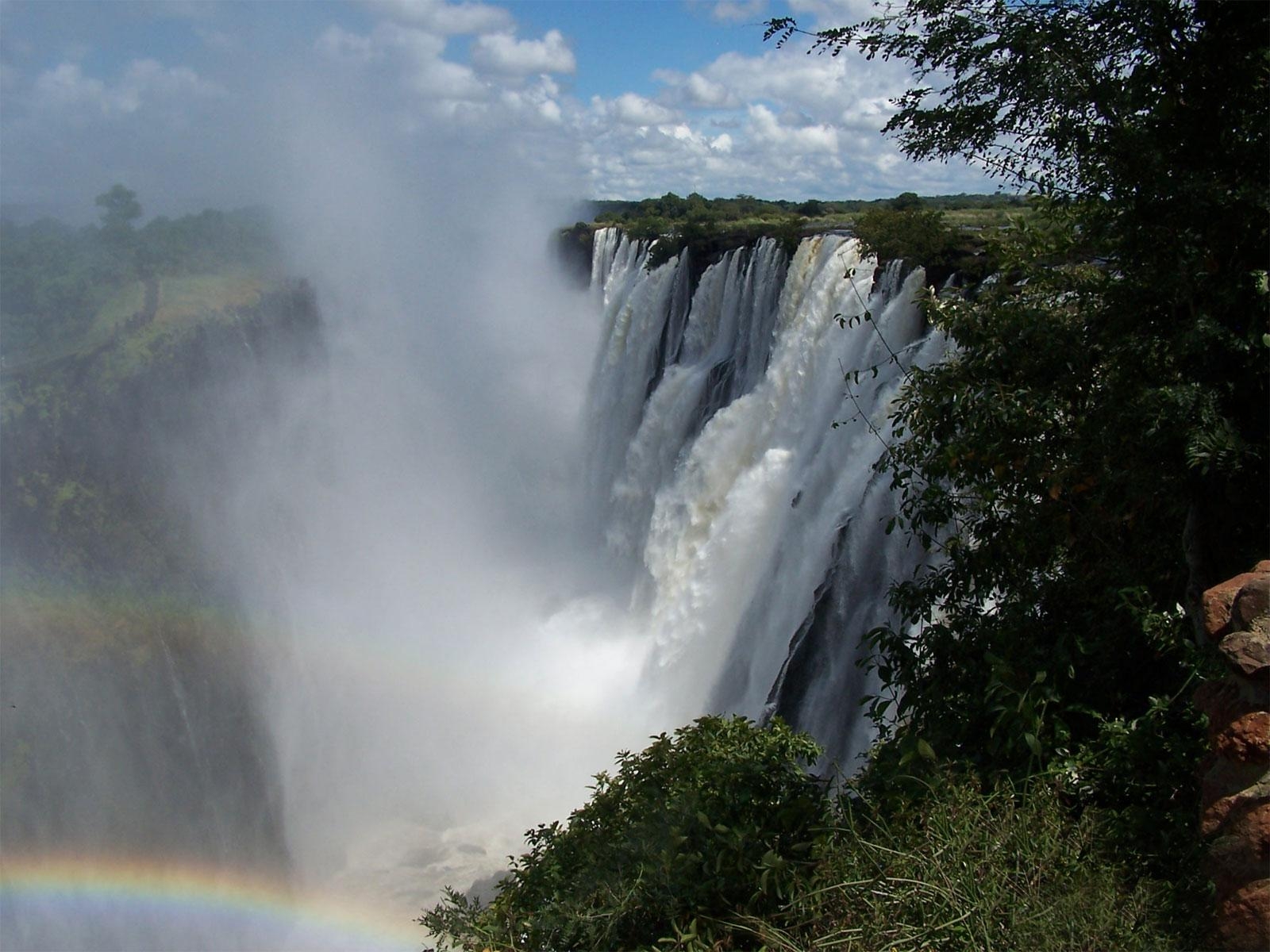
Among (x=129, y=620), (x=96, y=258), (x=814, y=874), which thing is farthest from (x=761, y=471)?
(x=96, y=258)

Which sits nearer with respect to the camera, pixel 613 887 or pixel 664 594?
pixel 613 887

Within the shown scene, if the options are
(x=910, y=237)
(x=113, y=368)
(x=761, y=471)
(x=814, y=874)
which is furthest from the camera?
(x=113, y=368)

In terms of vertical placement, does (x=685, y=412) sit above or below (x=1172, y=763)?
above

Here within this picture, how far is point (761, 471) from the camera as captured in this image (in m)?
13.7

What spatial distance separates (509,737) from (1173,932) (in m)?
14.8

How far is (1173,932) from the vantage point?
2.97m

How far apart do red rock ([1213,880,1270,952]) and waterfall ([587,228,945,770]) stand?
4.02 meters

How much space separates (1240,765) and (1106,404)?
1.79 m

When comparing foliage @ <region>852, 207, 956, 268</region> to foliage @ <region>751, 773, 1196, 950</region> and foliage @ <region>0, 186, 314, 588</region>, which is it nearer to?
foliage @ <region>751, 773, 1196, 950</region>

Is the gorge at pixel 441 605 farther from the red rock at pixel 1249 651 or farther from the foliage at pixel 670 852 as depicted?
the red rock at pixel 1249 651

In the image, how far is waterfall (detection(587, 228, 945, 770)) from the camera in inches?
384

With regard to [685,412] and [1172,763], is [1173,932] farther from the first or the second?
[685,412]

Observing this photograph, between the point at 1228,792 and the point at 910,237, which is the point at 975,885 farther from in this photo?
the point at 910,237

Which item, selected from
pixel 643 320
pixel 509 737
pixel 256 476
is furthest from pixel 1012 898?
pixel 256 476
